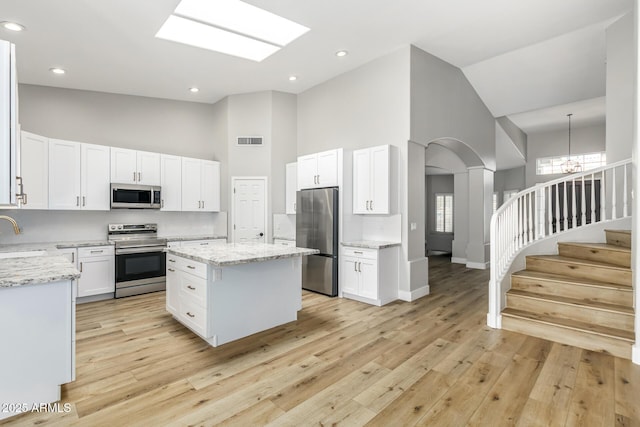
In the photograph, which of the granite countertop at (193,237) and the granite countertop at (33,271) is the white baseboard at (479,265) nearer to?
the granite countertop at (193,237)

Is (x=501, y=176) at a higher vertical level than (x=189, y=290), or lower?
higher

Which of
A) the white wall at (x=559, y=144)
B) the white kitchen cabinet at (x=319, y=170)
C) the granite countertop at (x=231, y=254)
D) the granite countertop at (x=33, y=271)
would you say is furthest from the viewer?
the white wall at (x=559, y=144)

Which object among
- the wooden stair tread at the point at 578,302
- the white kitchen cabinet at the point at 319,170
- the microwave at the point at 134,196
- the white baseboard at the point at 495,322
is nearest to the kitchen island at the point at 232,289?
the white kitchen cabinet at the point at 319,170

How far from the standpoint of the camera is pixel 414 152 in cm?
488

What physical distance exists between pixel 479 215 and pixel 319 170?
4.05 m

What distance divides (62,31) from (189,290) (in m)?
3.38

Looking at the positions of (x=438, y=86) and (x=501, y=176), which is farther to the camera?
(x=501, y=176)

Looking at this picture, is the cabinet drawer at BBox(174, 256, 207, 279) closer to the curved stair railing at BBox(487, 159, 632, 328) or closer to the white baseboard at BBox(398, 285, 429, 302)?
the white baseboard at BBox(398, 285, 429, 302)

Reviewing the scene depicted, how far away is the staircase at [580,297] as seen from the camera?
311 centimetres

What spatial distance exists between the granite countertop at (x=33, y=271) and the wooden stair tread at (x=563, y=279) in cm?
444

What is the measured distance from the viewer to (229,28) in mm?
4012

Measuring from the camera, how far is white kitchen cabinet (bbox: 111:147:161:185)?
5.16 meters

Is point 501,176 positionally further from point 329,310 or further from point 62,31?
point 62,31

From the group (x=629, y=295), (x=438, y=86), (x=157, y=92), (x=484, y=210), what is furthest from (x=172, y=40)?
(x=484, y=210)
